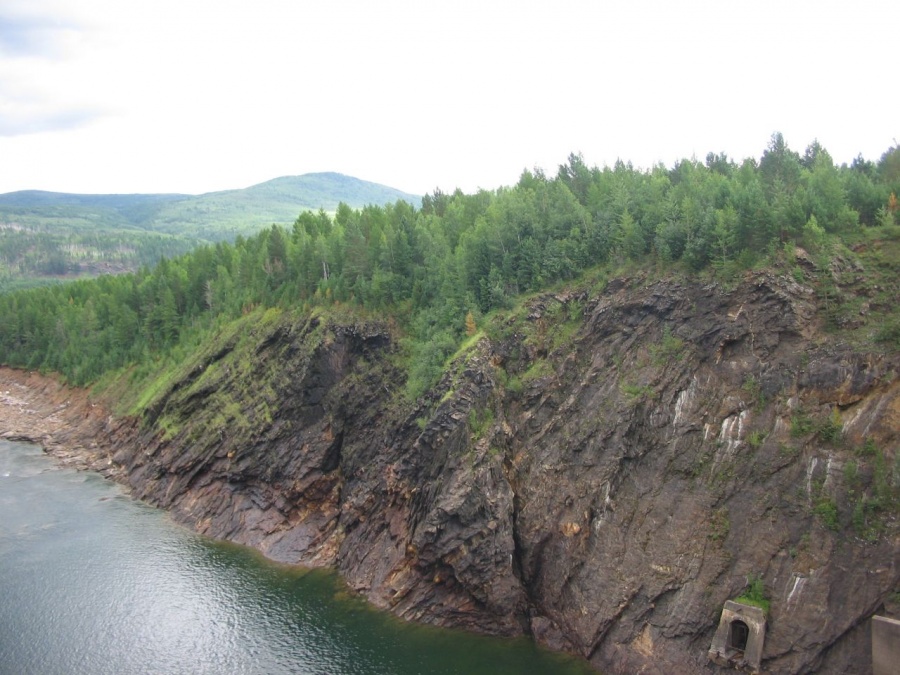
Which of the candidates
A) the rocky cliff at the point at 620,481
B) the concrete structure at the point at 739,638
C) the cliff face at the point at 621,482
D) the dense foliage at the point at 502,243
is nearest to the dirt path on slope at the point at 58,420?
the dense foliage at the point at 502,243

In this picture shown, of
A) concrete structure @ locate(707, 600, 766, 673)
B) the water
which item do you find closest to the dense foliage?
the water

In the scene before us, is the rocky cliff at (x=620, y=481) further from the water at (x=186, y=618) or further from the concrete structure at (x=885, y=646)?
the water at (x=186, y=618)

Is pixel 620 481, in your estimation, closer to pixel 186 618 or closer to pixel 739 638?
pixel 739 638

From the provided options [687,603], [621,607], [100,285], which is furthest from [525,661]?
[100,285]

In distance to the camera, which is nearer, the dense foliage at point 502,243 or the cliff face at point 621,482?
the cliff face at point 621,482

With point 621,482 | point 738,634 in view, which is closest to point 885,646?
point 738,634

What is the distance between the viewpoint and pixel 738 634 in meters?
41.3

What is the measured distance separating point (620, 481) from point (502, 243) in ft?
92.6

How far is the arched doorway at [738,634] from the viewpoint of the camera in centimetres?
4072

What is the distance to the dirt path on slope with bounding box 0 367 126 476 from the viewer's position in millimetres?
94269

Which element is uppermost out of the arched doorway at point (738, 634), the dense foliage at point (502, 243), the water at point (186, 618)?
the dense foliage at point (502, 243)

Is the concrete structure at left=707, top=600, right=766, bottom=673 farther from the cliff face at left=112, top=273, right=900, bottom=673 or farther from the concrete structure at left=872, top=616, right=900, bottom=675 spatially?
the concrete structure at left=872, top=616, right=900, bottom=675

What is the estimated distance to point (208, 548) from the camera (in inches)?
2574

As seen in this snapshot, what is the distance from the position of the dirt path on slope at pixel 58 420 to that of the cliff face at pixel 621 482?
32497 mm
